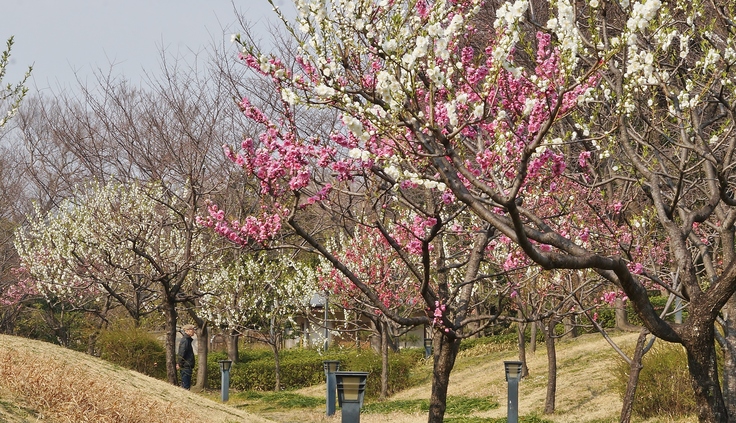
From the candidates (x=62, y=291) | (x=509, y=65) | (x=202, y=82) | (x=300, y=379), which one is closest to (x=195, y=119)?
(x=202, y=82)

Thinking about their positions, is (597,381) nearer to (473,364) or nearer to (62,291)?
(473,364)

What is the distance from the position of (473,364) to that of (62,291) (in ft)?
40.8

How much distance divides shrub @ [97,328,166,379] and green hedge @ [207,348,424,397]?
13.3 feet

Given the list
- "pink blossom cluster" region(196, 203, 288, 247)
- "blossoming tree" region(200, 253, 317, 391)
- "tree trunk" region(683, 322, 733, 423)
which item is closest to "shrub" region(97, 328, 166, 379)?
"blossoming tree" region(200, 253, 317, 391)

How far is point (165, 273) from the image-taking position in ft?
48.7

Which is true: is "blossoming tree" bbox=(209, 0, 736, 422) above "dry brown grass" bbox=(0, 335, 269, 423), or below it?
above

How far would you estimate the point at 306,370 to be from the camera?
23.8 meters

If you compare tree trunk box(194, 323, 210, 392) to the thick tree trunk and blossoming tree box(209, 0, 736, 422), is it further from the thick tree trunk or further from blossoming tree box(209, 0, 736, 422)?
the thick tree trunk

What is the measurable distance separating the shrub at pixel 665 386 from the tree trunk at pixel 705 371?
6.51 meters

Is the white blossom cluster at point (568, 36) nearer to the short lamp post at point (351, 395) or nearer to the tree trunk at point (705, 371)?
the tree trunk at point (705, 371)

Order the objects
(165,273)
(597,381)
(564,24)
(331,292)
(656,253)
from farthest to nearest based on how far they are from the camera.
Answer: (331,292) < (597,381) < (165,273) < (656,253) < (564,24)

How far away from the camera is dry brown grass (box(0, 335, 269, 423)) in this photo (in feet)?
23.7

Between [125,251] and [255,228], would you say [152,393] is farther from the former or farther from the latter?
[125,251]

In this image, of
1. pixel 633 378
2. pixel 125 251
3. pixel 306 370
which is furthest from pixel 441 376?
pixel 306 370
